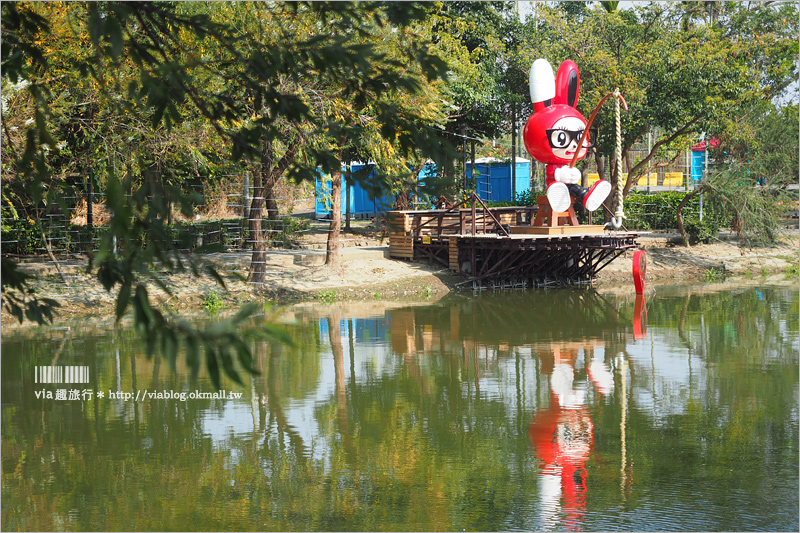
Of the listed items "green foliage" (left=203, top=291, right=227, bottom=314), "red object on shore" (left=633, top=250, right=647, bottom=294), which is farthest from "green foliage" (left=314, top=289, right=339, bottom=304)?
"red object on shore" (left=633, top=250, right=647, bottom=294)

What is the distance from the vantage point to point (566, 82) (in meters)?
21.8

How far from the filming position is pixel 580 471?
899 cm

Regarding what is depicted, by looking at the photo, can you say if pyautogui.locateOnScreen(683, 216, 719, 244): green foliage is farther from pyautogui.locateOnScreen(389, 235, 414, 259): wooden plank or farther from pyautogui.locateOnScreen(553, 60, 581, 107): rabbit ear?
pyautogui.locateOnScreen(389, 235, 414, 259): wooden plank

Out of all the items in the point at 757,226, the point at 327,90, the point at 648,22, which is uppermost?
the point at 648,22

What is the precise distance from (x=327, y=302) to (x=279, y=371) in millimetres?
6705

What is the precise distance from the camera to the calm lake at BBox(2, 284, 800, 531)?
7988 mm

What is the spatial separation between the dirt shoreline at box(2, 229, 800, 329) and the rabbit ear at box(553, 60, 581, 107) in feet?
16.1

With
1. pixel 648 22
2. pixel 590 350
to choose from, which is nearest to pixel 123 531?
pixel 590 350

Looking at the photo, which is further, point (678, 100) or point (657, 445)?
point (678, 100)

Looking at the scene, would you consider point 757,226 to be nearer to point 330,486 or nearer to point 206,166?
point 206,166

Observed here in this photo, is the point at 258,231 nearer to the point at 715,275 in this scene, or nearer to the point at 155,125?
the point at 715,275

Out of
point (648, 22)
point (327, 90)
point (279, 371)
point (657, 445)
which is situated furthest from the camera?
point (648, 22)

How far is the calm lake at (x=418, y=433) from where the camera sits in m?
7.99

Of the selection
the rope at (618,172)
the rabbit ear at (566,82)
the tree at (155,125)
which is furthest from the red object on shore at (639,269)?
the tree at (155,125)
